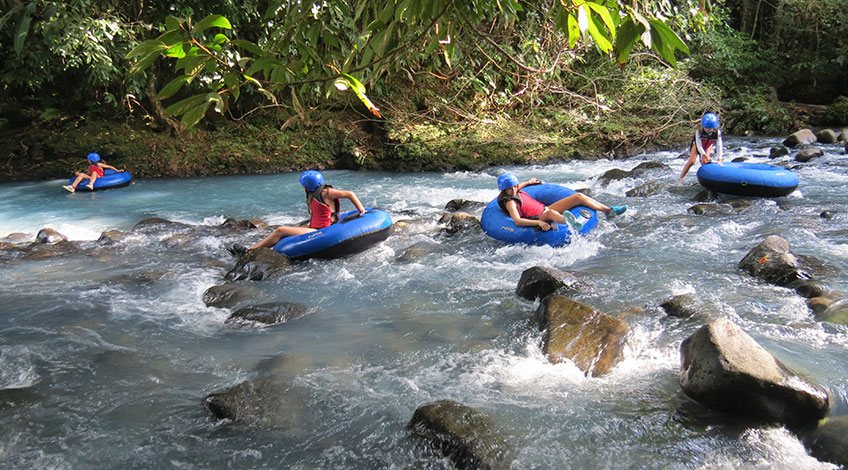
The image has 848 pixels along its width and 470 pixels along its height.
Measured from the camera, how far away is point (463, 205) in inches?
360

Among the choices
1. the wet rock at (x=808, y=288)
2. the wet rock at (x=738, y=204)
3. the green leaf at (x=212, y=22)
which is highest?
the green leaf at (x=212, y=22)

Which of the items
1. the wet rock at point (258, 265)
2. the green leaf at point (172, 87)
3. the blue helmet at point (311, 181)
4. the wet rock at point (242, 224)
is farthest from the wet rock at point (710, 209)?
the green leaf at point (172, 87)

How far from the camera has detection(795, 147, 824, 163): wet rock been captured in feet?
35.8

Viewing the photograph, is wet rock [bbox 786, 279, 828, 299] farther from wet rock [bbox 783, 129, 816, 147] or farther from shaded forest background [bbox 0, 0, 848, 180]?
wet rock [bbox 783, 129, 816, 147]

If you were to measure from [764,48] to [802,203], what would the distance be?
12516 mm

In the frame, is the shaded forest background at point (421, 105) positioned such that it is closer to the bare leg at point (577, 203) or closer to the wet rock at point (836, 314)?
the bare leg at point (577, 203)

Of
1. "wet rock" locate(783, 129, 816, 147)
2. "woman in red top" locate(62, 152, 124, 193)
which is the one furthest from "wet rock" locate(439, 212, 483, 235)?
"wet rock" locate(783, 129, 816, 147)

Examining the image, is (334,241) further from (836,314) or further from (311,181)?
(836,314)

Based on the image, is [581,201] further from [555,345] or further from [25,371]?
[25,371]

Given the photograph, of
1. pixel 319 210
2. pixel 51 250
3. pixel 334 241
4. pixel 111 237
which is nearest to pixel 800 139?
pixel 319 210

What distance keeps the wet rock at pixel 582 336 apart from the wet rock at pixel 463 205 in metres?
4.63

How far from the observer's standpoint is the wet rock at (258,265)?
618cm

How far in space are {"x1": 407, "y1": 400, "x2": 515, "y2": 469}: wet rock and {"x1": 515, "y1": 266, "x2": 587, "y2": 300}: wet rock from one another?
1.96 m

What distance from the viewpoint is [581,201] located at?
6.82 metres
